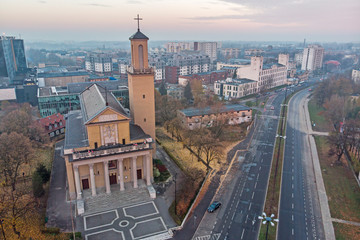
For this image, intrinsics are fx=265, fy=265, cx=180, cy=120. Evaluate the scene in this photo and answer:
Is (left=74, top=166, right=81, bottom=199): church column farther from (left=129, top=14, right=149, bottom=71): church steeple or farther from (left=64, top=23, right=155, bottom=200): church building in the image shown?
(left=129, top=14, right=149, bottom=71): church steeple

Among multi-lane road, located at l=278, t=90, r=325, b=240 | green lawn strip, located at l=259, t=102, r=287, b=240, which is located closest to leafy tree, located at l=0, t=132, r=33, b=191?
green lawn strip, located at l=259, t=102, r=287, b=240

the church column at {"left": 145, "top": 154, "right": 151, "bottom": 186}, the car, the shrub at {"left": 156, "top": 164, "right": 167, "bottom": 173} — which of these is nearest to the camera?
the car

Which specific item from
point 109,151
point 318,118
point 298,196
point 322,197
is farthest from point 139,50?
point 318,118

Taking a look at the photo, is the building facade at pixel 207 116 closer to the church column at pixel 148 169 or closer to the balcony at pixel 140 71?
the balcony at pixel 140 71

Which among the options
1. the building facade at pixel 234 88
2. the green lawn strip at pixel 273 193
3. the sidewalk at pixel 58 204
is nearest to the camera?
the green lawn strip at pixel 273 193

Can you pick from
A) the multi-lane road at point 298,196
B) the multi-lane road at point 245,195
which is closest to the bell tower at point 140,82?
the multi-lane road at point 245,195

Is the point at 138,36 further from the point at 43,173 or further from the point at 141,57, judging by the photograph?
Result: the point at 43,173
